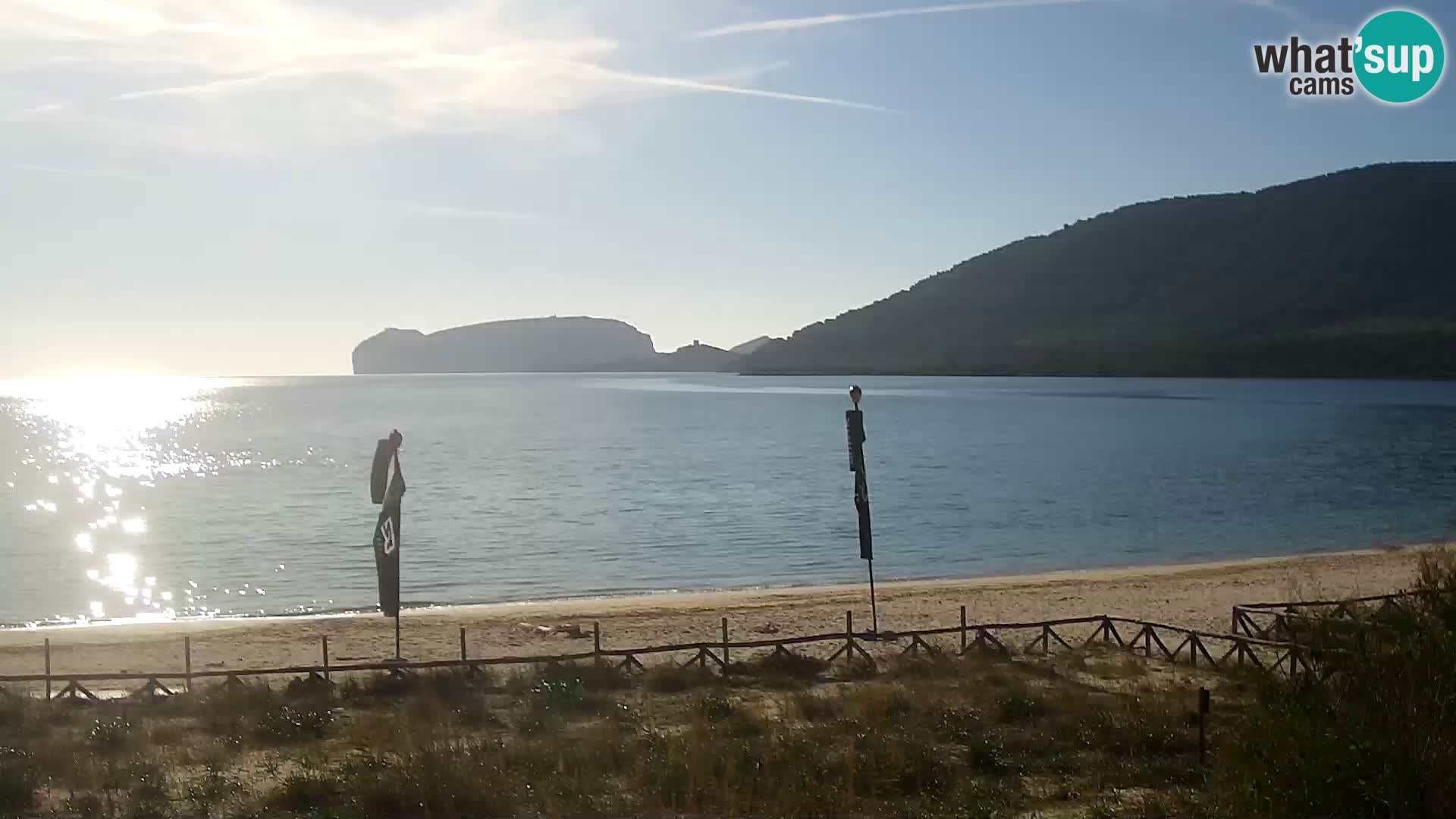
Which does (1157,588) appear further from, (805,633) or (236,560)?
(236,560)

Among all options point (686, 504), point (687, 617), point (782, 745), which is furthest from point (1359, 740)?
point (686, 504)

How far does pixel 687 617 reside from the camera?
25.6m

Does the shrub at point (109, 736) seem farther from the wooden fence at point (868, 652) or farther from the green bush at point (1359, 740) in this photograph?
the green bush at point (1359, 740)

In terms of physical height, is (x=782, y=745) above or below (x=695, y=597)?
above

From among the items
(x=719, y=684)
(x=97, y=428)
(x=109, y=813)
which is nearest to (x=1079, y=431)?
(x=719, y=684)

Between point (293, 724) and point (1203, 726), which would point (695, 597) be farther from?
point (1203, 726)

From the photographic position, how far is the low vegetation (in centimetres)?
732

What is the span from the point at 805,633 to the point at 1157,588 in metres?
11.1

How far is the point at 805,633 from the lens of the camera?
22484 millimetres

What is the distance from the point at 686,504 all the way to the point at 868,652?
3606 centimetres

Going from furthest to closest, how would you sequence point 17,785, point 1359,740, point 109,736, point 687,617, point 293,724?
point 687,617
point 293,724
point 109,736
point 17,785
point 1359,740

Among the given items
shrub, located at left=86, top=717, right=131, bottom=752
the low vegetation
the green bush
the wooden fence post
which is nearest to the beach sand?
the low vegetation

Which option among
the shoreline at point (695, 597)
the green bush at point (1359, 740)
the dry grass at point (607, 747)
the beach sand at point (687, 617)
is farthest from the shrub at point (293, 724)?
the shoreline at point (695, 597)

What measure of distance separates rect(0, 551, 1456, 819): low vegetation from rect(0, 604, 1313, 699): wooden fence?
0.57 metres
